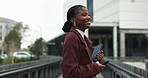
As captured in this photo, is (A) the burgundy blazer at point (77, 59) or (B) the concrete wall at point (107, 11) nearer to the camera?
(A) the burgundy blazer at point (77, 59)

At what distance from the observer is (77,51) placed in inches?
99.4

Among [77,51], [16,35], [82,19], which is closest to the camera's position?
[77,51]

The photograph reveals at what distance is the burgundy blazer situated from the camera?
7.95 ft

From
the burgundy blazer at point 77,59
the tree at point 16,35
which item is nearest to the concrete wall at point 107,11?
the tree at point 16,35

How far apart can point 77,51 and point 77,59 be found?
0.08 meters

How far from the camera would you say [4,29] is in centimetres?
12825

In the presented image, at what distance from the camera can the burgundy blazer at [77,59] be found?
242cm

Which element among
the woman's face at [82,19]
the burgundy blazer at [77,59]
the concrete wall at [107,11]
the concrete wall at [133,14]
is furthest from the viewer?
the concrete wall at [107,11]

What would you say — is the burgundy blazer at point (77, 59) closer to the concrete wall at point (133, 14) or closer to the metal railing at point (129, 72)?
the metal railing at point (129, 72)

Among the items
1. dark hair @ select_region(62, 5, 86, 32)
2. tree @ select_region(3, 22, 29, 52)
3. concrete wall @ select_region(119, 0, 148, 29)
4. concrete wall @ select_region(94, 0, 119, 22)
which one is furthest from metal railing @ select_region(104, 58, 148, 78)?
tree @ select_region(3, 22, 29, 52)

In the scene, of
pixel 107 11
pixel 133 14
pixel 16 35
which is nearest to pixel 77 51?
pixel 133 14

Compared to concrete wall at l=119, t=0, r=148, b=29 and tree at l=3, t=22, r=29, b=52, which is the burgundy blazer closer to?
concrete wall at l=119, t=0, r=148, b=29

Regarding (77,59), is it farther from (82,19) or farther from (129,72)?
(129,72)

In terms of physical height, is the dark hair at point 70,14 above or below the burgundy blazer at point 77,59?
above
